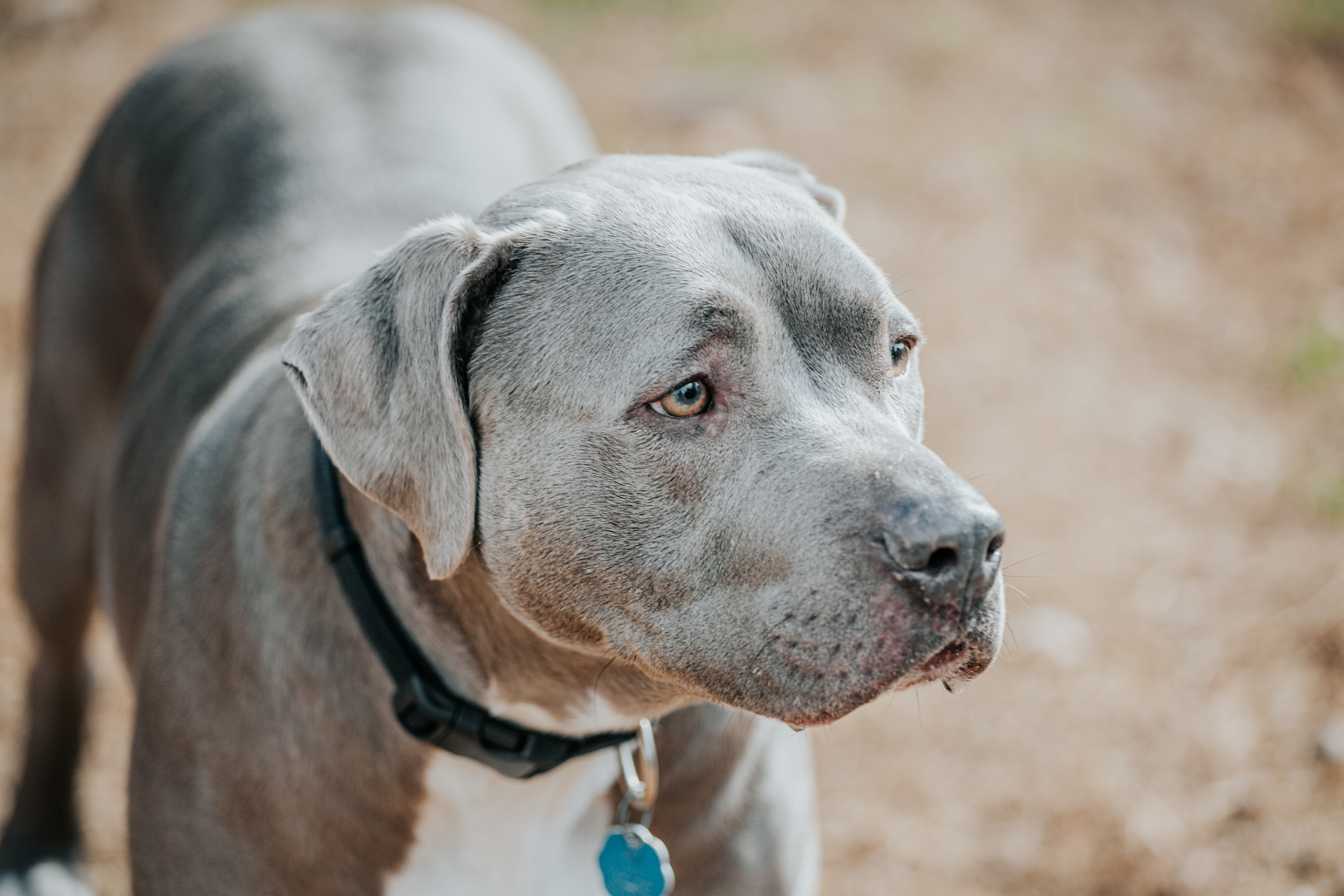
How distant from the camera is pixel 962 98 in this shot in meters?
7.19

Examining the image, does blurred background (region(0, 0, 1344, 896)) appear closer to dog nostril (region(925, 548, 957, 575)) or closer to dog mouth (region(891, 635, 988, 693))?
dog mouth (region(891, 635, 988, 693))

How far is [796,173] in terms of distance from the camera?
8.82ft

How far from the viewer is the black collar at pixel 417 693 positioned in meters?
2.19

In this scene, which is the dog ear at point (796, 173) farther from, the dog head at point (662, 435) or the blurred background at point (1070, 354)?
the blurred background at point (1070, 354)

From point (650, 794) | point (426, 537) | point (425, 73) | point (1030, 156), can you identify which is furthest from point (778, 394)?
point (1030, 156)

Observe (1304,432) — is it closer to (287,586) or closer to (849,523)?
(849,523)

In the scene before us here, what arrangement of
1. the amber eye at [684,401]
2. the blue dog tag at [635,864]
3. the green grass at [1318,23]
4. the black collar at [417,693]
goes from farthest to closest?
the green grass at [1318,23] → the blue dog tag at [635,864] → the black collar at [417,693] → the amber eye at [684,401]

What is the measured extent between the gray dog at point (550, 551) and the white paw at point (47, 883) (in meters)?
1.19

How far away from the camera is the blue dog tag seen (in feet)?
7.63

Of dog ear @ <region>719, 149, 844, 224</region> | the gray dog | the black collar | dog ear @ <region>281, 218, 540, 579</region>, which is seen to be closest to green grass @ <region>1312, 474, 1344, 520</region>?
the gray dog

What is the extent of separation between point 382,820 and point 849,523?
115cm

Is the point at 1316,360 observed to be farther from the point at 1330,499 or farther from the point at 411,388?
the point at 411,388

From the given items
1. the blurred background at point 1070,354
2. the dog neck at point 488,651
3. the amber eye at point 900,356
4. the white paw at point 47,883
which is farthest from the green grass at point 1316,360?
the white paw at point 47,883

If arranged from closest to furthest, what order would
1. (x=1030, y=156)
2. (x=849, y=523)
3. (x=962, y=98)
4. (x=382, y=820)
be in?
(x=849, y=523)
(x=382, y=820)
(x=1030, y=156)
(x=962, y=98)
